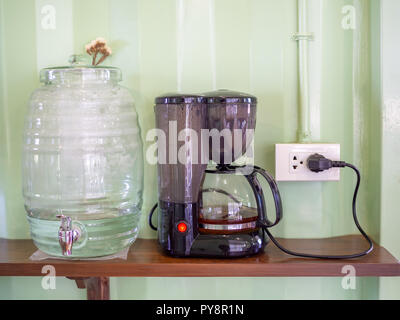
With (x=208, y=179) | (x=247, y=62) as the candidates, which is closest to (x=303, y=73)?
(x=247, y=62)

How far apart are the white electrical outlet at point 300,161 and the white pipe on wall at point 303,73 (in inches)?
1.6

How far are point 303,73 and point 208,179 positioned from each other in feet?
1.19

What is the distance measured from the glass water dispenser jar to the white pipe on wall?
42cm

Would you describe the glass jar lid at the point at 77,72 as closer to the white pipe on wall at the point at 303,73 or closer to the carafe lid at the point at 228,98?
the carafe lid at the point at 228,98

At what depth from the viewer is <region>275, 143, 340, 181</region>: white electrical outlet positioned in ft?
3.52

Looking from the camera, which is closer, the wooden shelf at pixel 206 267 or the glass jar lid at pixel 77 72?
the wooden shelf at pixel 206 267

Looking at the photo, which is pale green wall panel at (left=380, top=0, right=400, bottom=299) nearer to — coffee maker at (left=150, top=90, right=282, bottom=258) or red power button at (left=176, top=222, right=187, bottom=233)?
coffee maker at (left=150, top=90, right=282, bottom=258)

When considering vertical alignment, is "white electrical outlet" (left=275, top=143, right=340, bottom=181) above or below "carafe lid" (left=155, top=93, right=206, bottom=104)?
below

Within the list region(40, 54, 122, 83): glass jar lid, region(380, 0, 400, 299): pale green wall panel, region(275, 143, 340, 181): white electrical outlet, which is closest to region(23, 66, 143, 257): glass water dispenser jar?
region(40, 54, 122, 83): glass jar lid

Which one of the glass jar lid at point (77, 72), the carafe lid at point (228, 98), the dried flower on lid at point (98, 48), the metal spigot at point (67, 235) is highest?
the dried flower on lid at point (98, 48)

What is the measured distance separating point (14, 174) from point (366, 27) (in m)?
0.98

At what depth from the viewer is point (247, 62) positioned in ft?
3.69

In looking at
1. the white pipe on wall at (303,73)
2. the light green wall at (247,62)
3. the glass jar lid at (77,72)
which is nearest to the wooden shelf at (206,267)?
the light green wall at (247,62)

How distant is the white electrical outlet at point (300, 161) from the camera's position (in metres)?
1.07
